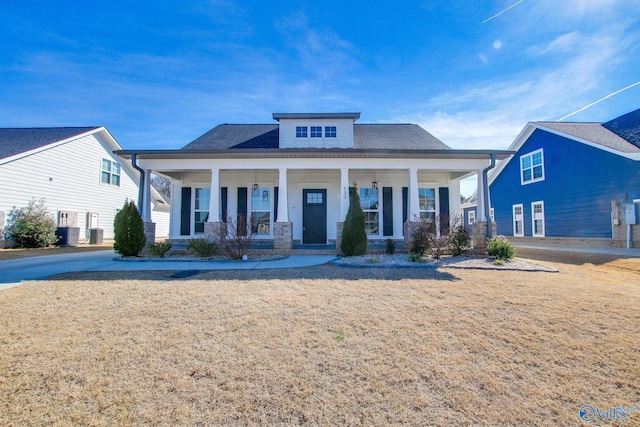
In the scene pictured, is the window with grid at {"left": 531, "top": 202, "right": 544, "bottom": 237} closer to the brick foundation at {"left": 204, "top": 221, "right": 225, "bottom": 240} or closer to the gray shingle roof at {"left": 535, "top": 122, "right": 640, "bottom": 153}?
the gray shingle roof at {"left": 535, "top": 122, "right": 640, "bottom": 153}

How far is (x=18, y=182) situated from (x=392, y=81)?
1756 centimetres

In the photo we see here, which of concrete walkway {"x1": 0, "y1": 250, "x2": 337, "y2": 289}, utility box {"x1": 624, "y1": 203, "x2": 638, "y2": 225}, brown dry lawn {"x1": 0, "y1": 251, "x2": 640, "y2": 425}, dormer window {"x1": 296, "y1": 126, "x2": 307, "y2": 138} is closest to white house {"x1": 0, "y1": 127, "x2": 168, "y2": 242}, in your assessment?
concrete walkway {"x1": 0, "y1": 250, "x2": 337, "y2": 289}

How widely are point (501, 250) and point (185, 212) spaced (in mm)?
11899

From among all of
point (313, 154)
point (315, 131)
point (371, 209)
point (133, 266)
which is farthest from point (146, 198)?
point (371, 209)

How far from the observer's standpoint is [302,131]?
1193cm

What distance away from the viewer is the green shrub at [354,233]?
883 cm

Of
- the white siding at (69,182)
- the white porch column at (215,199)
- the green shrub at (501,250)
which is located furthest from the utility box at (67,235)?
the green shrub at (501,250)

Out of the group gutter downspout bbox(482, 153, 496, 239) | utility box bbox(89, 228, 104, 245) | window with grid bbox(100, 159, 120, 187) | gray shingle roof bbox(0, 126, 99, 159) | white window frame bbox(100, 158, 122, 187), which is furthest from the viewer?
window with grid bbox(100, 159, 120, 187)

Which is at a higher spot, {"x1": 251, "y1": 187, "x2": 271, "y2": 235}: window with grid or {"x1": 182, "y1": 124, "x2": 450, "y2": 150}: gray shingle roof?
{"x1": 182, "y1": 124, "x2": 450, "y2": 150}: gray shingle roof

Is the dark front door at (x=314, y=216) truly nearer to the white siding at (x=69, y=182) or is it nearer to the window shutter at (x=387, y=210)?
the window shutter at (x=387, y=210)

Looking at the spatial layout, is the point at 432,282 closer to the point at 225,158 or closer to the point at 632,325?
the point at 632,325

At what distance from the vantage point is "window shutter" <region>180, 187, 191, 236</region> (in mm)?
12156

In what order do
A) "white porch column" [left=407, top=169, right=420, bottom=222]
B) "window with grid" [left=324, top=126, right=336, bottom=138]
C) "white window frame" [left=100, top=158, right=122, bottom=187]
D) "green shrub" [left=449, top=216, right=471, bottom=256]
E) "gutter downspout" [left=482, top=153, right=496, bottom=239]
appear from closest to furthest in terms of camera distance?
"green shrub" [left=449, top=216, right=471, bottom=256] → "gutter downspout" [left=482, top=153, right=496, bottom=239] → "white porch column" [left=407, top=169, right=420, bottom=222] → "window with grid" [left=324, top=126, right=336, bottom=138] → "white window frame" [left=100, top=158, right=122, bottom=187]

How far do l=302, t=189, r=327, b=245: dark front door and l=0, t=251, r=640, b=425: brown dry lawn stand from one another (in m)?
6.78
